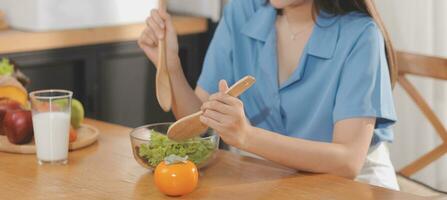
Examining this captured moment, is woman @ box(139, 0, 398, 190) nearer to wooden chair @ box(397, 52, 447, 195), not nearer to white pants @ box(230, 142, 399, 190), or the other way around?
white pants @ box(230, 142, 399, 190)

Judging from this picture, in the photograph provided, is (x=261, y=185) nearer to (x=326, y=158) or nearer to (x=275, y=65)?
(x=326, y=158)

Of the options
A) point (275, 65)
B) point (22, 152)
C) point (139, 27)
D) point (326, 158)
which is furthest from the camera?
point (139, 27)

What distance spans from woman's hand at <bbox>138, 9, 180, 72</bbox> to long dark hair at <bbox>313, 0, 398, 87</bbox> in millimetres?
362

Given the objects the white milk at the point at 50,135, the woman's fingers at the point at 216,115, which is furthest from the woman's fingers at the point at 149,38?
the woman's fingers at the point at 216,115

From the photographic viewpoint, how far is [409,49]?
2902 mm

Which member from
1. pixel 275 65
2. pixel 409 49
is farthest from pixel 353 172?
pixel 409 49

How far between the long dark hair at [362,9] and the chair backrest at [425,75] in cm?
29

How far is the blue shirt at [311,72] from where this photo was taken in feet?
6.48

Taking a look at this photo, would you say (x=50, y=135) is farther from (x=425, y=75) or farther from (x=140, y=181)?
(x=425, y=75)

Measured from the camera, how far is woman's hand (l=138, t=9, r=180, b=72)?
81.0 inches

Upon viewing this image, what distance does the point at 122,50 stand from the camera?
3135 millimetres

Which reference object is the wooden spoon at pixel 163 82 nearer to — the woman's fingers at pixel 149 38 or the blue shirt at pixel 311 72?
the woman's fingers at pixel 149 38

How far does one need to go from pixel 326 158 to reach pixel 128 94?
151cm

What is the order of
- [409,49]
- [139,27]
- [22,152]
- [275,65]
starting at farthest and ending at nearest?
[139,27], [409,49], [275,65], [22,152]
